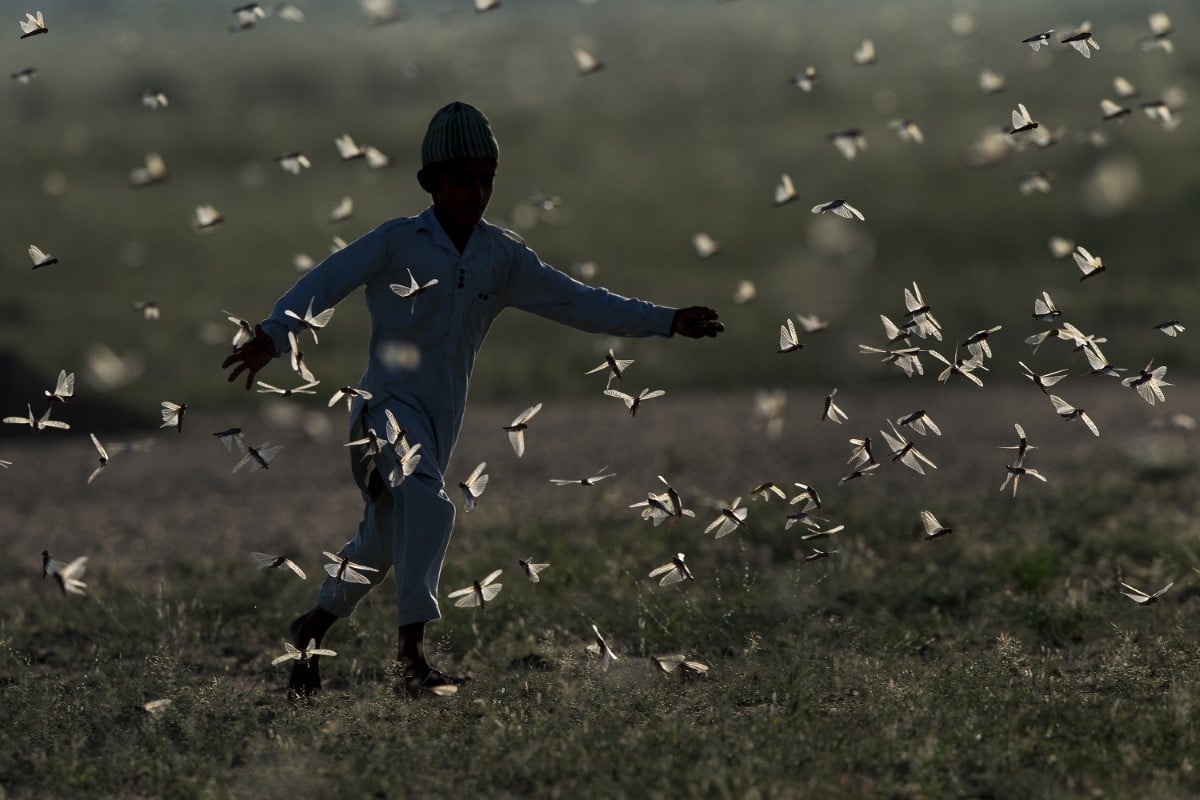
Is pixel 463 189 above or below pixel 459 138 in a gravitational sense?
below

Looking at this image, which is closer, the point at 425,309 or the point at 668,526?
the point at 425,309

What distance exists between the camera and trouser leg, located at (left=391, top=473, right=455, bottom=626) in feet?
18.9

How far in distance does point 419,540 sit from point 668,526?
12.8 ft

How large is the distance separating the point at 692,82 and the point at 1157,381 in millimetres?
49310

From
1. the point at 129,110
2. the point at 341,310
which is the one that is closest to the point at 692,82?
the point at 129,110

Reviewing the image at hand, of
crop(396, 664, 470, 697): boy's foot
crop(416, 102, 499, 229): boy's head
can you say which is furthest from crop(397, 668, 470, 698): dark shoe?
crop(416, 102, 499, 229): boy's head

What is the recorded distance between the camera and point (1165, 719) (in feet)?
17.4

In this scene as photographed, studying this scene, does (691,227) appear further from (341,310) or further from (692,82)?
(692,82)

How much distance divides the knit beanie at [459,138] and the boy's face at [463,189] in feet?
0.14

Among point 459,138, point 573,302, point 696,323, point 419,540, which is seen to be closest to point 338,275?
point 459,138

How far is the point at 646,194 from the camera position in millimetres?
35781

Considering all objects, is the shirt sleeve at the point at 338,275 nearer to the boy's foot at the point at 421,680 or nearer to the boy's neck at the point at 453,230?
the boy's neck at the point at 453,230

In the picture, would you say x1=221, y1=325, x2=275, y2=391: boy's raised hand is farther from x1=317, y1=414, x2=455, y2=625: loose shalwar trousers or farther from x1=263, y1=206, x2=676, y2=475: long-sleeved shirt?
x1=317, y1=414, x2=455, y2=625: loose shalwar trousers

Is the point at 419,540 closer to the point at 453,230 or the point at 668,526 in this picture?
the point at 453,230
